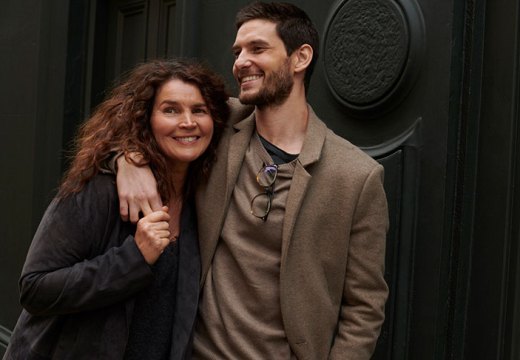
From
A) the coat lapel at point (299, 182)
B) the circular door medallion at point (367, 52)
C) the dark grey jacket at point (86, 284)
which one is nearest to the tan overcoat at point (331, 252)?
the coat lapel at point (299, 182)

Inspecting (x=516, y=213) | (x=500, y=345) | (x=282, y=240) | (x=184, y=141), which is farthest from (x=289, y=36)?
(x=500, y=345)

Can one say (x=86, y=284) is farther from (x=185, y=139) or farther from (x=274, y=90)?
(x=274, y=90)

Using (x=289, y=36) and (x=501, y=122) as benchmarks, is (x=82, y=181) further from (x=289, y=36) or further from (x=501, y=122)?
(x=501, y=122)

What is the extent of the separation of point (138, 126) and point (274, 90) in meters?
0.48

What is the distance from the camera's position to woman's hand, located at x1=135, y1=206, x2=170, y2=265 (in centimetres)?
259

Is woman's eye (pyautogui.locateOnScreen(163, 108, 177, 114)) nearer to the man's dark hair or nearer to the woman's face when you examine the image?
the woman's face

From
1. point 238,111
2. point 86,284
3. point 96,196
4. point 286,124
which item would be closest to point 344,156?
point 286,124

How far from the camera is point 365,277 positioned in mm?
2682

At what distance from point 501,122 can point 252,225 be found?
1066mm

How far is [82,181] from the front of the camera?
263 centimetres

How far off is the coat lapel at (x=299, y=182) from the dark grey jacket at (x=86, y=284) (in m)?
0.37

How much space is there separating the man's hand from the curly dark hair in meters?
0.03

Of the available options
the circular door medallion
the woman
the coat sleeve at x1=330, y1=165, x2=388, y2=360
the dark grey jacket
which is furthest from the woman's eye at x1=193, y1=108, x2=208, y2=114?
the circular door medallion

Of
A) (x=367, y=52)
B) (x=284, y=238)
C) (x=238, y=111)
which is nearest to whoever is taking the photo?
(x=284, y=238)
